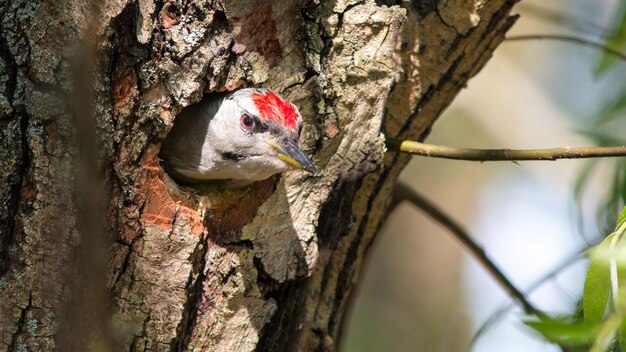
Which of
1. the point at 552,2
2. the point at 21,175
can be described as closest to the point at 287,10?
the point at 21,175

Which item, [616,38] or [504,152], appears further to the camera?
[616,38]

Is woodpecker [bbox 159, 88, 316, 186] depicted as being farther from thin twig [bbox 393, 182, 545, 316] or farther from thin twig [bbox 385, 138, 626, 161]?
thin twig [bbox 393, 182, 545, 316]

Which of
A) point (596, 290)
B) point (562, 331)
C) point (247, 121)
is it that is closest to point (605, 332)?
point (562, 331)

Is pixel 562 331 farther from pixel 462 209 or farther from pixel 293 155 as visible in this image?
pixel 462 209

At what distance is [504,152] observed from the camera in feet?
10.6

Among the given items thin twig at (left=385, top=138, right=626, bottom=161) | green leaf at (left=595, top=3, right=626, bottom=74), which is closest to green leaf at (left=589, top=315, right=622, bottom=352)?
thin twig at (left=385, top=138, right=626, bottom=161)

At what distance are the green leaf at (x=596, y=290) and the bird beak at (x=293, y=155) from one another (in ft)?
4.69

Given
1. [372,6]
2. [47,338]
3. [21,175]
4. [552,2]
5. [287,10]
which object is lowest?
[47,338]

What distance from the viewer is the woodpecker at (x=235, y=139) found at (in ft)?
11.4

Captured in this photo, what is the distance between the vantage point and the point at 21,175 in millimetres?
2746

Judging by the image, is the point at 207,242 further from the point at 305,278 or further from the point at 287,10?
the point at 287,10

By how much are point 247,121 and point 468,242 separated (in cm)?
138

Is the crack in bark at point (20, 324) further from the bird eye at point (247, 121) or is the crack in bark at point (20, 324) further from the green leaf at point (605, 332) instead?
the green leaf at point (605, 332)

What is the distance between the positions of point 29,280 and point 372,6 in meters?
1.74
